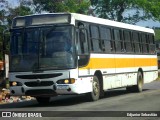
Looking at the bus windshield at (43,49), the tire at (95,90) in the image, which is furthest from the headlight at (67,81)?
the tire at (95,90)

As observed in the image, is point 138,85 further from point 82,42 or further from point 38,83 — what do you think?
point 38,83

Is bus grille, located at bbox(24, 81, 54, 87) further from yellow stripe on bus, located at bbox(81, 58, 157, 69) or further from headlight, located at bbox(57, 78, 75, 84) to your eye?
yellow stripe on bus, located at bbox(81, 58, 157, 69)

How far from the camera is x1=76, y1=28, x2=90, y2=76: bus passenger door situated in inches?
680

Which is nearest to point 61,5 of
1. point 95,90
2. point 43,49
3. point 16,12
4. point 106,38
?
point 16,12

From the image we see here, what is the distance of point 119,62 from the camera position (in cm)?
2139

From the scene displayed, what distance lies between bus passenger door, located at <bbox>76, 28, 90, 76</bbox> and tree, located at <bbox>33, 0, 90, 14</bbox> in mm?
25535

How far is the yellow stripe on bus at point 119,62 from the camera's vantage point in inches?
730

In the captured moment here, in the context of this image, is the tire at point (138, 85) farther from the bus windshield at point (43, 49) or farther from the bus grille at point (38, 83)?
the bus grille at point (38, 83)

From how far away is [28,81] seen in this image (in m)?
17.1

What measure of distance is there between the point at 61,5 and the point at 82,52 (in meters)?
26.4

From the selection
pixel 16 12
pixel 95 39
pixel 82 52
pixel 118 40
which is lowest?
pixel 82 52

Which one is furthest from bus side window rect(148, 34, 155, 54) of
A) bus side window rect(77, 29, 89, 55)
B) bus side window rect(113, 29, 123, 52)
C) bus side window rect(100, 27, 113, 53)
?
bus side window rect(77, 29, 89, 55)

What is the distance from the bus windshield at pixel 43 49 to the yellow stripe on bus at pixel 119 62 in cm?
123

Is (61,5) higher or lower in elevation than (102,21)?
higher
